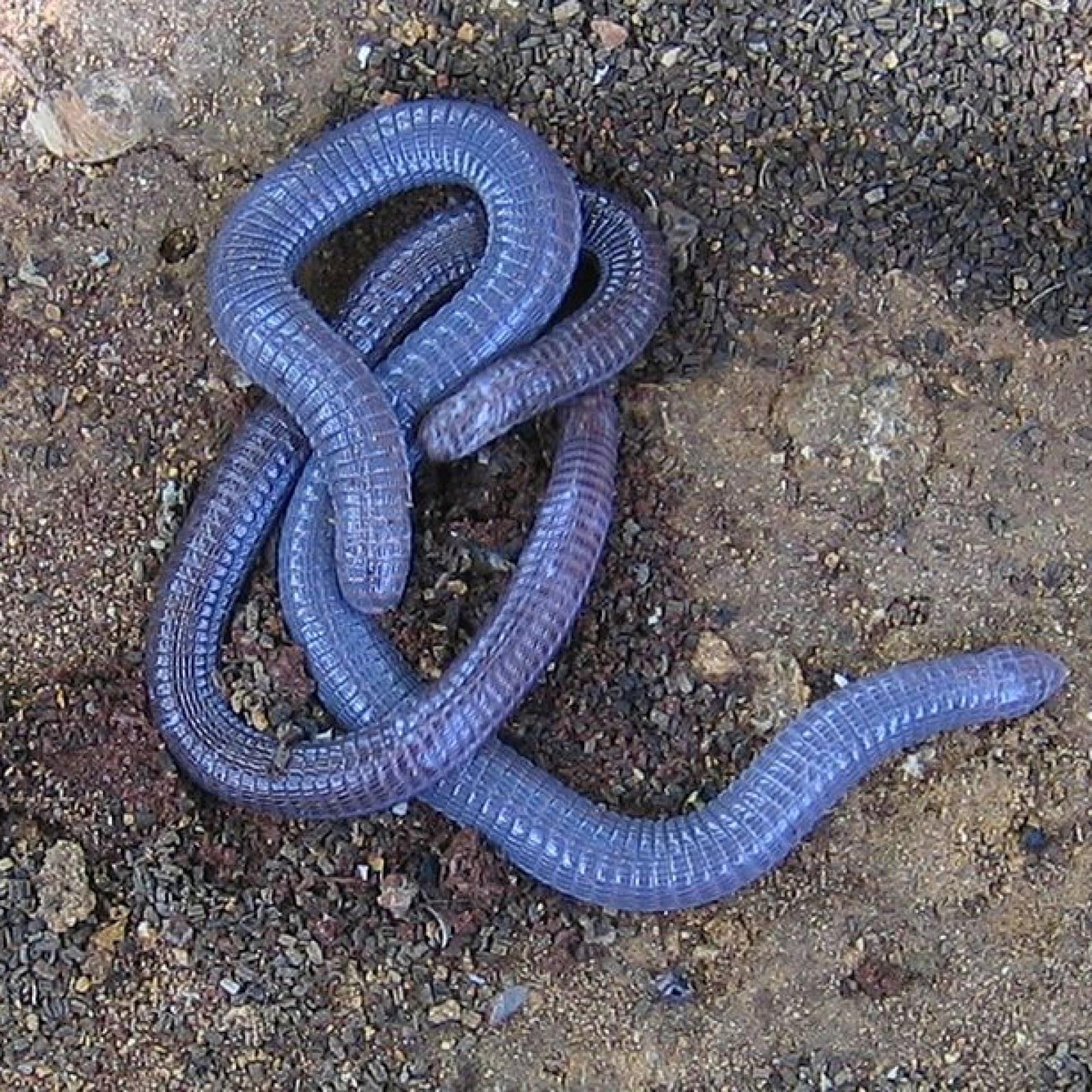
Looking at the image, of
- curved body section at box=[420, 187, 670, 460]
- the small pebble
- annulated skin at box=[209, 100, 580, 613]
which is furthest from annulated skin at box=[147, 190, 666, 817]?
the small pebble

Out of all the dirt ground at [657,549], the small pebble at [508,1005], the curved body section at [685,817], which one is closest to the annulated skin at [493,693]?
the curved body section at [685,817]

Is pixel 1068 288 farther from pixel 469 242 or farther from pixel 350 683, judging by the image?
pixel 350 683

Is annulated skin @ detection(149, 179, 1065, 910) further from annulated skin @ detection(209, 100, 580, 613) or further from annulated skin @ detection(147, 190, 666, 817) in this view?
annulated skin @ detection(209, 100, 580, 613)

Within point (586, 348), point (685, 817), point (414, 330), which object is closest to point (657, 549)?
point (586, 348)

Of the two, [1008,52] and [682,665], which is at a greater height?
[1008,52]

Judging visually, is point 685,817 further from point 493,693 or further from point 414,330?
point 414,330

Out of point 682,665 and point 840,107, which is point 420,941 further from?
point 840,107

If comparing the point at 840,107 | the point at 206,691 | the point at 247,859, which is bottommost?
the point at 247,859

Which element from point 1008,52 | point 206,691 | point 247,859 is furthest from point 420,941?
point 1008,52
